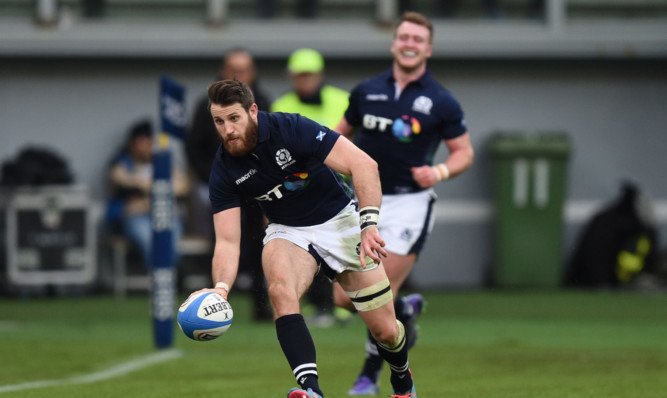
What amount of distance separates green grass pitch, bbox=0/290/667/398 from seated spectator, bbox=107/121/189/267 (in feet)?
3.07

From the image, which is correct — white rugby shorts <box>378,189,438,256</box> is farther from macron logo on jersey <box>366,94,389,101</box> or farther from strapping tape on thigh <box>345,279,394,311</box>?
strapping tape on thigh <box>345,279,394,311</box>

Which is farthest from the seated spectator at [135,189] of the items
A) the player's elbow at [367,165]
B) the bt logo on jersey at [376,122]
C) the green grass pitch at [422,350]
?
the player's elbow at [367,165]

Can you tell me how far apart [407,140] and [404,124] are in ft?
0.37

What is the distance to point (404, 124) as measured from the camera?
8.34 meters

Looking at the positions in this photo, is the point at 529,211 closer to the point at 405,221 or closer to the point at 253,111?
the point at 405,221

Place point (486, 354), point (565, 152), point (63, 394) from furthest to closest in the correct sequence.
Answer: point (565, 152)
point (486, 354)
point (63, 394)

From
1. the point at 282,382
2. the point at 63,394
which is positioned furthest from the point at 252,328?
the point at 63,394

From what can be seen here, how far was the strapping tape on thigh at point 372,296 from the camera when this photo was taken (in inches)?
266

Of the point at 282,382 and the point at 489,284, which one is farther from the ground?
the point at 282,382

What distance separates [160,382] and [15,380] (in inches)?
45.4

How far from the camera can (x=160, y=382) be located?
335 inches

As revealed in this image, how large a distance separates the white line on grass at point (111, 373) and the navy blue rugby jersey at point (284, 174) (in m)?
2.51

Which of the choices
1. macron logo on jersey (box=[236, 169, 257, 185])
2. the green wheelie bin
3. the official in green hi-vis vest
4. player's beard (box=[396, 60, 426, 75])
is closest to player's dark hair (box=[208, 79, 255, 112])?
macron logo on jersey (box=[236, 169, 257, 185])

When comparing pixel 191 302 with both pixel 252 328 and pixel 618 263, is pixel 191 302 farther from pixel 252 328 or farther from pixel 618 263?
pixel 618 263
